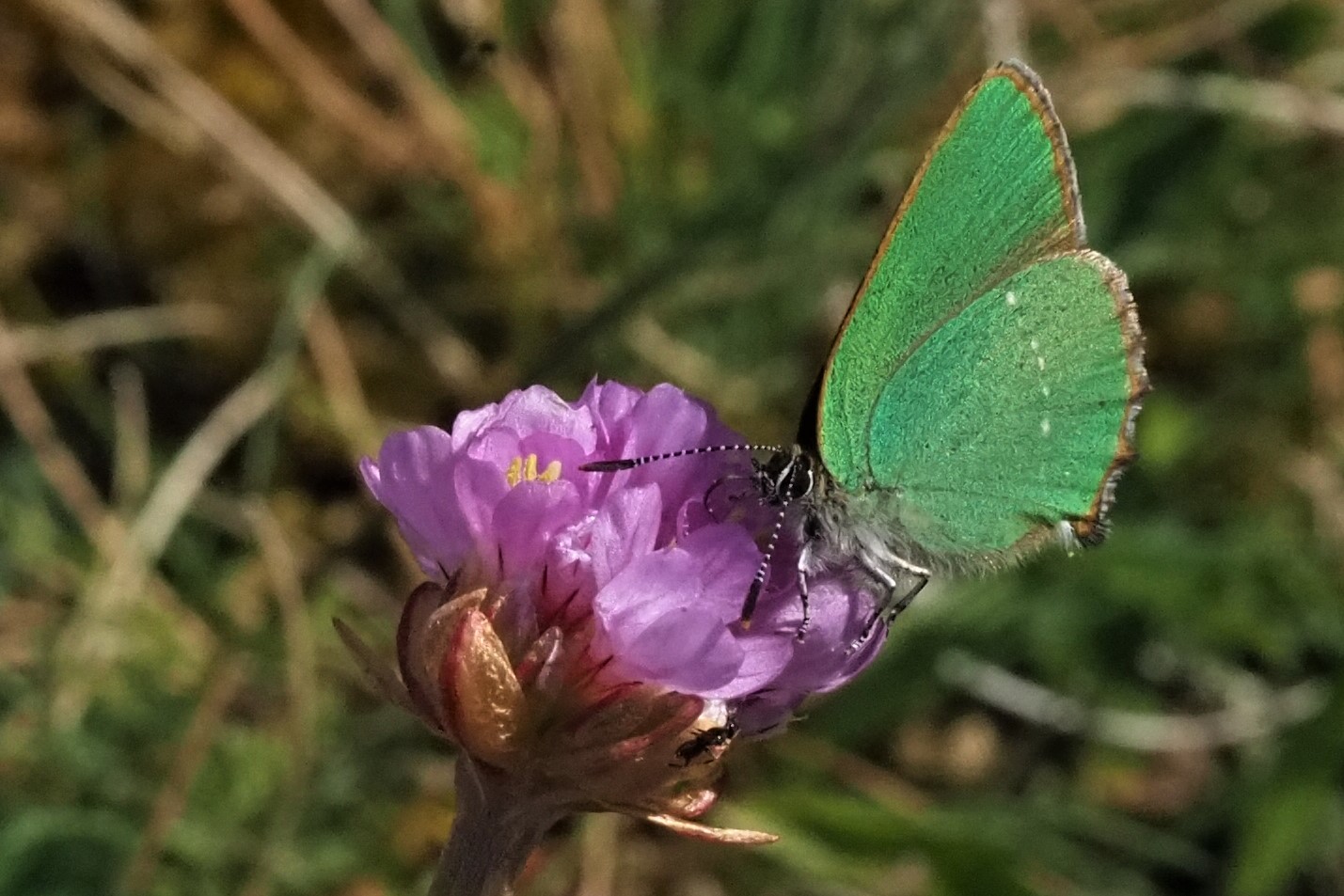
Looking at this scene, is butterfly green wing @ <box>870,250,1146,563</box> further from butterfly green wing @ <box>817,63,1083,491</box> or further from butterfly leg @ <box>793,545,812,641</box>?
butterfly leg @ <box>793,545,812,641</box>

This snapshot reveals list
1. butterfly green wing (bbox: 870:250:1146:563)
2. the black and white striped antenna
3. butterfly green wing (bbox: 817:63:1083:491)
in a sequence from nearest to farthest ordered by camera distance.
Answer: the black and white striped antenna
butterfly green wing (bbox: 817:63:1083:491)
butterfly green wing (bbox: 870:250:1146:563)

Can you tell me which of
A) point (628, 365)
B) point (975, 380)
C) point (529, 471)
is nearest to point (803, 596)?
point (529, 471)

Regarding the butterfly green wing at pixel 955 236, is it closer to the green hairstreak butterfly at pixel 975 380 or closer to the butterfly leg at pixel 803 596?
the green hairstreak butterfly at pixel 975 380

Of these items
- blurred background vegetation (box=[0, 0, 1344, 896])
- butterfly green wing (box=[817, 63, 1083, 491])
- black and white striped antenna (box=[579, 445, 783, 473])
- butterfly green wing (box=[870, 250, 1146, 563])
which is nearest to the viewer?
black and white striped antenna (box=[579, 445, 783, 473])

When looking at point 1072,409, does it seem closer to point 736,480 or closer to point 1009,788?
point 736,480

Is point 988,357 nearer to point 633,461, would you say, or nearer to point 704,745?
point 633,461

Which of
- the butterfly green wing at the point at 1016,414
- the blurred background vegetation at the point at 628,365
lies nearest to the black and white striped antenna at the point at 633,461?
the butterfly green wing at the point at 1016,414

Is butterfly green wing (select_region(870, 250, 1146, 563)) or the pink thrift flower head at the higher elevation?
butterfly green wing (select_region(870, 250, 1146, 563))

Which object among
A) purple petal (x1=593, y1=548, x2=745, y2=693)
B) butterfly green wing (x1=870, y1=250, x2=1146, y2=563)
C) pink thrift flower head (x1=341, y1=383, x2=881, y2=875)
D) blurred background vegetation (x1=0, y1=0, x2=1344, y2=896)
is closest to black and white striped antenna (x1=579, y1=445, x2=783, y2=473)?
→ pink thrift flower head (x1=341, y1=383, x2=881, y2=875)
